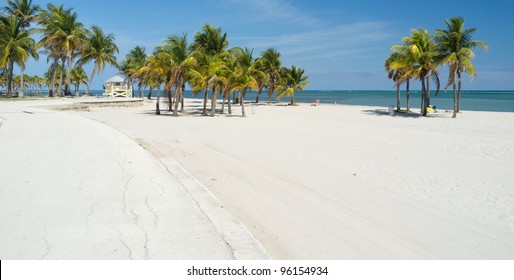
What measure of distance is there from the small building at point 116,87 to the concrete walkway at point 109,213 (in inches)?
1975

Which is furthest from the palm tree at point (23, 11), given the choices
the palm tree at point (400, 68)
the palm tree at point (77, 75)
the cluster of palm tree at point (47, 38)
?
the palm tree at point (400, 68)

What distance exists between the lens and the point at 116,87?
187ft

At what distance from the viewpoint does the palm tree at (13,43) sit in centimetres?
3709

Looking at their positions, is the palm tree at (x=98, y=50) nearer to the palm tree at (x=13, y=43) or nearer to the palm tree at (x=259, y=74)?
the palm tree at (x=13, y=43)

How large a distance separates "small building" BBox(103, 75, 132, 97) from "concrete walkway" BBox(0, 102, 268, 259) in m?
50.2

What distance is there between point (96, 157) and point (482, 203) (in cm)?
810

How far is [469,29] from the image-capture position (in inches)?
955

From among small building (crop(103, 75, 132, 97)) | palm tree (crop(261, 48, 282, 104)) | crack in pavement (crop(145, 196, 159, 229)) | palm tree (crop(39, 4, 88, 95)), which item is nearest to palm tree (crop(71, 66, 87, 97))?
small building (crop(103, 75, 132, 97))

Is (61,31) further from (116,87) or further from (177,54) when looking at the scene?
(177,54)

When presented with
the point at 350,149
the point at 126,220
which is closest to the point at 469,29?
the point at 350,149

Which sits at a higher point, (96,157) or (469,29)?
(469,29)

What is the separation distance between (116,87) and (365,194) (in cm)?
5631

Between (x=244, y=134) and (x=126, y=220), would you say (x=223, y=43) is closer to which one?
(x=244, y=134)

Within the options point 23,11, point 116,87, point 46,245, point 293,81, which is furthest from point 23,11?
point 46,245
